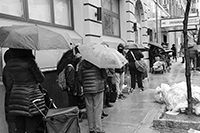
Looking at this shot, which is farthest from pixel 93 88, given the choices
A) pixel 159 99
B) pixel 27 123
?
pixel 159 99

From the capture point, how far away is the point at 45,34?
11.2 ft

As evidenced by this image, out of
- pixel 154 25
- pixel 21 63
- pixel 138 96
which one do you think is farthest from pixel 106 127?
pixel 154 25

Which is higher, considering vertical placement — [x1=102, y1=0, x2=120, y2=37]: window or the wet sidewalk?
[x1=102, y1=0, x2=120, y2=37]: window

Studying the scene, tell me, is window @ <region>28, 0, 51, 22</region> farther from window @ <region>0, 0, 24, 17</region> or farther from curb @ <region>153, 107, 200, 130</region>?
curb @ <region>153, 107, 200, 130</region>

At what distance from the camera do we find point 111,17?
1160 centimetres

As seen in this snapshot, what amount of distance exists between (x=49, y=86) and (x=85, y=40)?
261 centimetres

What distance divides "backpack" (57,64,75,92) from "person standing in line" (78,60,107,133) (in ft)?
1.22

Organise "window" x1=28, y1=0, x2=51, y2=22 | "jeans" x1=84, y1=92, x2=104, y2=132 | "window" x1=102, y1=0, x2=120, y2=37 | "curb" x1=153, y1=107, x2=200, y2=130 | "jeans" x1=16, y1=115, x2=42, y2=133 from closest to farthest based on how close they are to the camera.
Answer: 1. "jeans" x1=16, y1=115, x2=42, y2=133
2. "jeans" x1=84, y1=92, x2=104, y2=132
3. "curb" x1=153, y1=107, x2=200, y2=130
4. "window" x1=28, y1=0, x2=51, y2=22
5. "window" x1=102, y1=0, x2=120, y2=37

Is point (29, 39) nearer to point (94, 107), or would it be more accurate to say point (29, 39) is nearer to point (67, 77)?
point (67, 77)

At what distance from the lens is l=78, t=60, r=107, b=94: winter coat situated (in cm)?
433

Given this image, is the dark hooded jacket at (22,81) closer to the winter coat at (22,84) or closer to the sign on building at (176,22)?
the winter coat at (22,84)

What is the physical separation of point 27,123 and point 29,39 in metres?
1.33

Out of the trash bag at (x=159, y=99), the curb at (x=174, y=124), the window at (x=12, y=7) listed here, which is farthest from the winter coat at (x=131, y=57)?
the window at (x=12, y=7)

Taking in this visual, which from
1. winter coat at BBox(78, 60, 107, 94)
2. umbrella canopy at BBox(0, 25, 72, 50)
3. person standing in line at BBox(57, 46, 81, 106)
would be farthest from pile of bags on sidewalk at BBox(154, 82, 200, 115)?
umbrella canopy at BBox(0, 25, 72, 50)
